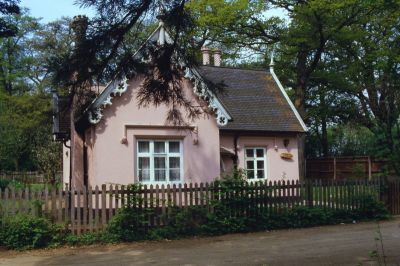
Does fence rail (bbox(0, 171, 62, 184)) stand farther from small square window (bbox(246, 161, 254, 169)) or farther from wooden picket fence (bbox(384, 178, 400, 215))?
wooden picket fence (bbox(384, 178, 400, 215))

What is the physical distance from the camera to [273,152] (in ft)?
73.8

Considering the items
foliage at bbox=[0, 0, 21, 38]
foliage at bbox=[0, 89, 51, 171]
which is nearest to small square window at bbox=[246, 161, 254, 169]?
foliage at bbox=[0, 0, 21, 38]

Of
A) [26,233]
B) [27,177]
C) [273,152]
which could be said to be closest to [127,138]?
[26,233]

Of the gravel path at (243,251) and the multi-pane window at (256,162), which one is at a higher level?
the multi-pane window at (256,162)

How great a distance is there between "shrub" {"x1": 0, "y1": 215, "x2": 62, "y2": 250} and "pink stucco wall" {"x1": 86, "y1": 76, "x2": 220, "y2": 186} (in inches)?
161

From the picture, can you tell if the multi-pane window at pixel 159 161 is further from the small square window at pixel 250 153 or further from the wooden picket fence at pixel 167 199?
the small square window at pixel 250 153

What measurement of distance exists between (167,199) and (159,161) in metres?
3.49

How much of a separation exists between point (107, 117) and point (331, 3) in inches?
545

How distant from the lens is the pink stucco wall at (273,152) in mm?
21545

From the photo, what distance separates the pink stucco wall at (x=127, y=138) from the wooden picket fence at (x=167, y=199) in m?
1.92

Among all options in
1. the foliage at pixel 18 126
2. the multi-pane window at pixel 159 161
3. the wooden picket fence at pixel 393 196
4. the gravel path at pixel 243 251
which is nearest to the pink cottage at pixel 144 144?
the multi-pane window at pixel 159 161

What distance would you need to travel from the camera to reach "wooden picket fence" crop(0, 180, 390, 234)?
1284 cm

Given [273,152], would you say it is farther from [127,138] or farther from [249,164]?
[127,138]

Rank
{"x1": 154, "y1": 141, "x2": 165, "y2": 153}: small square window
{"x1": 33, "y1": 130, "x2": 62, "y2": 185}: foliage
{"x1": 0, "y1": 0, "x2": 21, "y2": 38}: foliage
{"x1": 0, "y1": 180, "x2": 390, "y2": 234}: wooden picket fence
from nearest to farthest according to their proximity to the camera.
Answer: {"x1": 0, "y1": 0, "x2": 21, "y2": 38}: foliage
{"x1": 0, "y1": 180, "x2": 390, "y2": 234}: wooden picket fence
{"x1": 154, "y1": 141, "x2": 165, "y2": 153}: small square window
{"x1": 33, "y1": 130, "x2": 62, "y2": 185}: foliage
